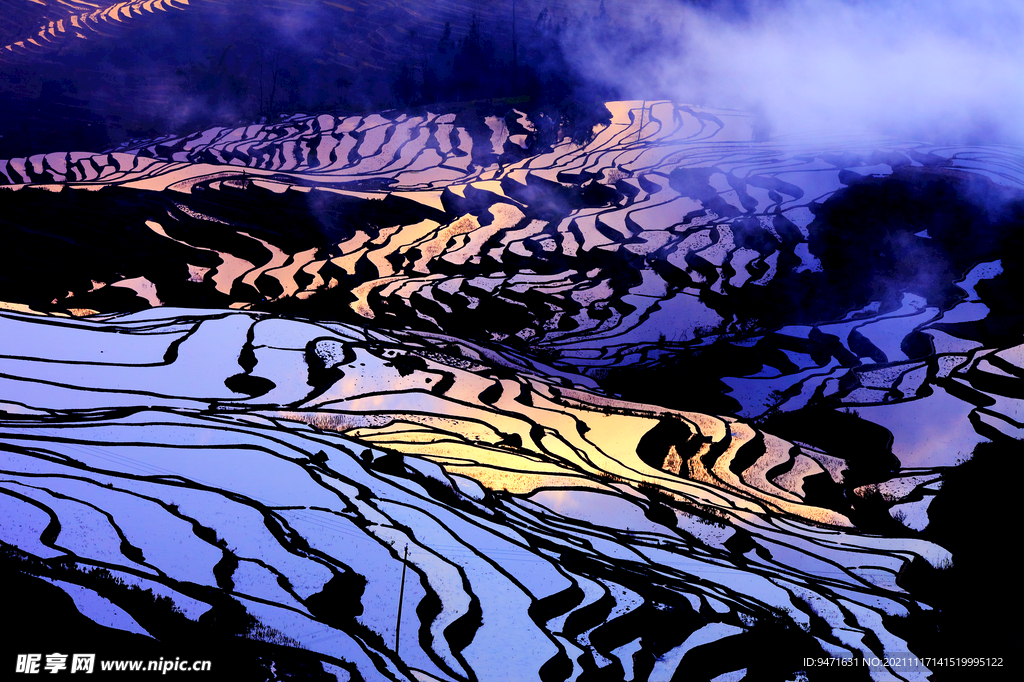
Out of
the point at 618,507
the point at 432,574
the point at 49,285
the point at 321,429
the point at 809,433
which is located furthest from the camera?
the point at 49,285

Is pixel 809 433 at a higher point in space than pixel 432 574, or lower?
higher

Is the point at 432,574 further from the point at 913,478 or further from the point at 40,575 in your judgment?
the point at 913,478

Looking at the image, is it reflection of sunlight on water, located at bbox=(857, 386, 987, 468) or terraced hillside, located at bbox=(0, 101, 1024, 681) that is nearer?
terraced hillside, located at bbox=(0, 101, 1024, 681)

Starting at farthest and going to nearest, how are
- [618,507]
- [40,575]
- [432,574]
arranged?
1. [618,507]
2. [432,574]
3. [40,575]

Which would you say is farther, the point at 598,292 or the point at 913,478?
the point at 598,292

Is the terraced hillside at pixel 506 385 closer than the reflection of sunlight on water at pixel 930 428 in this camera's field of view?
Yes

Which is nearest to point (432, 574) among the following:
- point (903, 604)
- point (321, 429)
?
point (321, 429)

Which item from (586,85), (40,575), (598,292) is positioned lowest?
(40,575)

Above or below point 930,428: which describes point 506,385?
below
